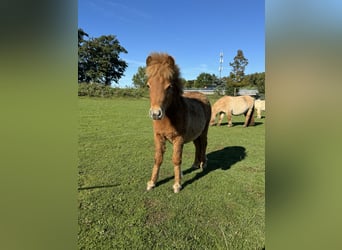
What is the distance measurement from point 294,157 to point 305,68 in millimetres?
234

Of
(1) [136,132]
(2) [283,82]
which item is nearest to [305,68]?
(2) [283,82]

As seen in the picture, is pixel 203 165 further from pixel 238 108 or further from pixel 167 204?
pixel 238 108

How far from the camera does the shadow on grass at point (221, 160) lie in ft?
13.7

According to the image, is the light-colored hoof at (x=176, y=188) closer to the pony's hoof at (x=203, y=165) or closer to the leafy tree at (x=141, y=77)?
the pony's hoof at (x=203, y=165)

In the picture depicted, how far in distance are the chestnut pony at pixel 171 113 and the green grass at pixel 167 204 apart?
381mm

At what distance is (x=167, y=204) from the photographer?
318 centimetres

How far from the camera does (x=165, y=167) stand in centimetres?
466

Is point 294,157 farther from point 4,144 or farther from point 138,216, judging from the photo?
point 138,216

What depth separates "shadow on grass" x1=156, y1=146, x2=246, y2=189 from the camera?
13.7ft

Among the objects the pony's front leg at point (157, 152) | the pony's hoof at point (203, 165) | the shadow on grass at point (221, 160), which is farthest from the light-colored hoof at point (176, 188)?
the pony's hoof at point (203, 165)

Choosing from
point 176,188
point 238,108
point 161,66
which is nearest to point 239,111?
point 238,108

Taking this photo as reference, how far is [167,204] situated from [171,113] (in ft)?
4.23

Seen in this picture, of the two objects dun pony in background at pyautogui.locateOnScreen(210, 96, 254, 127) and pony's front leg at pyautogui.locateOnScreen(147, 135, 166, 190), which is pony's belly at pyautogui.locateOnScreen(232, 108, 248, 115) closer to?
dun pony in background at pyautogui.locateOnScreen(210, 96, 254, 127)

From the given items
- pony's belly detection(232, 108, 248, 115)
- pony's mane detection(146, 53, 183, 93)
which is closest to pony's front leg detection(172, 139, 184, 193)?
pony's mane detection(146, 53, 183, 93)
